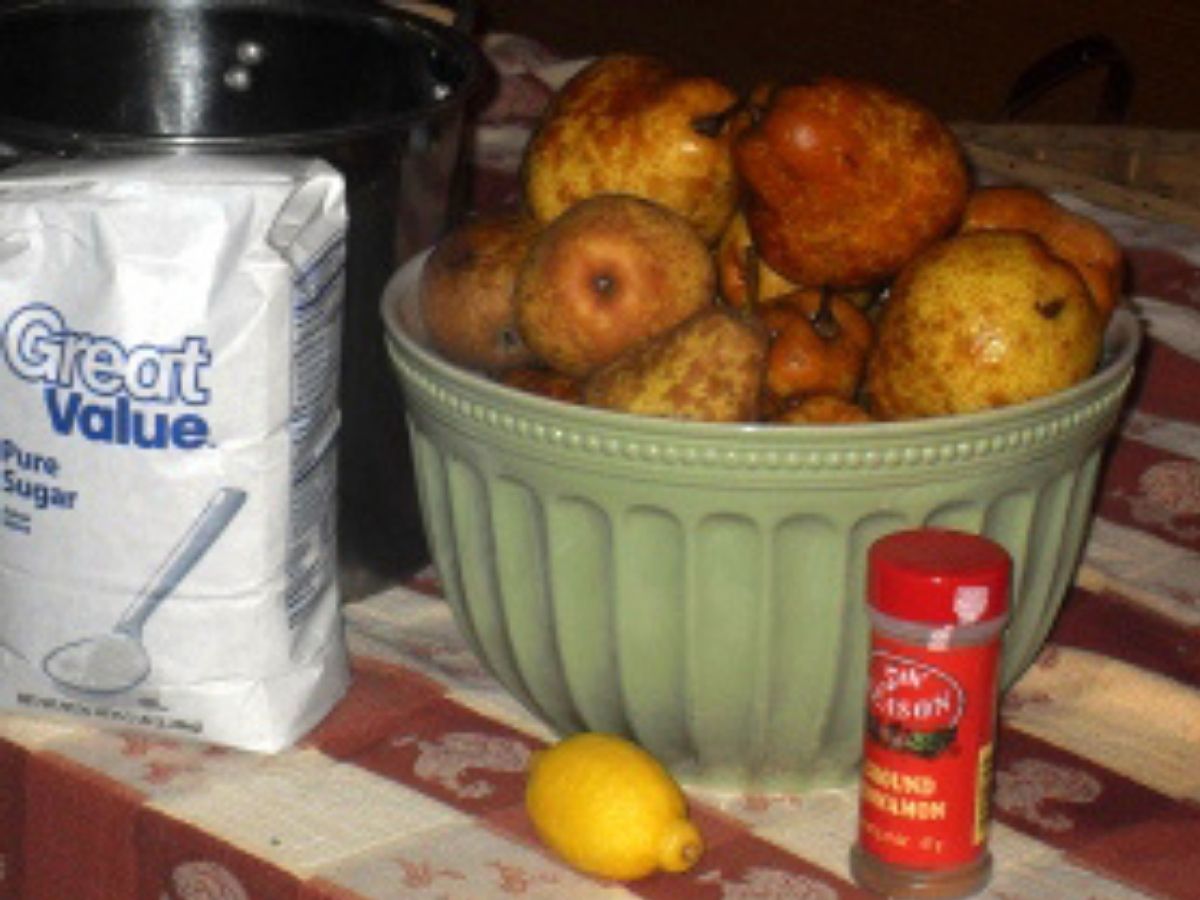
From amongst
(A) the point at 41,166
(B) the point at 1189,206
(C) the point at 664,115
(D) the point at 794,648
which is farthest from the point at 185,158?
(B) the point at 1189,206

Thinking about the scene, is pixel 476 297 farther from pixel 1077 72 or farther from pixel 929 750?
pixel 1077 72

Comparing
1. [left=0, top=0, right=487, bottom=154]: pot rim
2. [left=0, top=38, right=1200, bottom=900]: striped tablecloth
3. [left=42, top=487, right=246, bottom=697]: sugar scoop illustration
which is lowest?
[left=0, top=38, right=1200, bottom=900]: striped tablecloth

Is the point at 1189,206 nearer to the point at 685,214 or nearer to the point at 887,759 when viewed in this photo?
the point at 685,214

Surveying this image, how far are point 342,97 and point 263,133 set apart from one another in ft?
0.30

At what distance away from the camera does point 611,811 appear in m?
0.77

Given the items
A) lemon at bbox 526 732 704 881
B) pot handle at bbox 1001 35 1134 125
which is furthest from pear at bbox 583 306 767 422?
pot handle at bbox 1001 35 1134 125

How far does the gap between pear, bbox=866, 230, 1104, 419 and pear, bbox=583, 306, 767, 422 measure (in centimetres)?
5

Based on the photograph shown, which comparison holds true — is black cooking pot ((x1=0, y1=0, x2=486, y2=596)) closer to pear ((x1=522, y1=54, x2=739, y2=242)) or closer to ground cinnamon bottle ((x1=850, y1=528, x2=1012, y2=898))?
pear ((x1=522, y1=54, x2=739, y2=242))

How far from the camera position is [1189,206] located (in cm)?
Answer: 142

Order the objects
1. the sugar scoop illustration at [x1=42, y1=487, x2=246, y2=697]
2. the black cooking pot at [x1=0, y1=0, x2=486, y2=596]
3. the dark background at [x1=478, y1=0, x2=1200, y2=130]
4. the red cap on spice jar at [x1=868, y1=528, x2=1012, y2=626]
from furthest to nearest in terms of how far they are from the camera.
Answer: the dark background at [x1=478, y1=0, x2=1200, y2=130] < the black cooking pot at [x1=0, y1=0, x2=486, y2=596] < the sugar scoop illustration at [x1=42, y1=487, x2=246, y2=697] < the red cap on spice jar at [x1=868, y1=528, x2=1012, y2=626]

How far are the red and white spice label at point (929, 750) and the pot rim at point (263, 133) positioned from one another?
0.29m

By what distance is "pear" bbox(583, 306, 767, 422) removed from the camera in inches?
29.7

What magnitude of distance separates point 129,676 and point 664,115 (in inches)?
11.3

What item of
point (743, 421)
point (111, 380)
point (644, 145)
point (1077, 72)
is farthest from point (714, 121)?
point (1077, 72)
